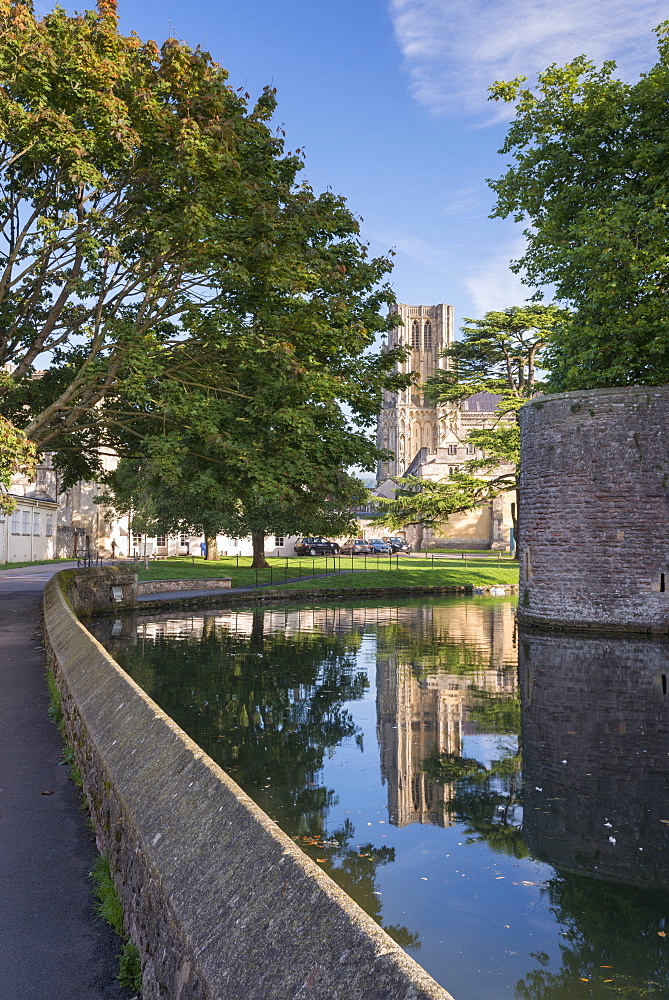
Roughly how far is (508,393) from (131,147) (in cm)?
2935

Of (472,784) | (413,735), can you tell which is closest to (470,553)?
(413,735)

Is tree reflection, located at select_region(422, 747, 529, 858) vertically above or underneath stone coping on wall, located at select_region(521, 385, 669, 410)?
underneath

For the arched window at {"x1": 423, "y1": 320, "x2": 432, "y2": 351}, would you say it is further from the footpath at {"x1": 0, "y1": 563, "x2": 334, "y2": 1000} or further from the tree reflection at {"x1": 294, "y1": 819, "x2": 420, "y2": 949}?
the tree reflection at {"x1": 294, "y1": 819, "x2": 420, "y2": 949}

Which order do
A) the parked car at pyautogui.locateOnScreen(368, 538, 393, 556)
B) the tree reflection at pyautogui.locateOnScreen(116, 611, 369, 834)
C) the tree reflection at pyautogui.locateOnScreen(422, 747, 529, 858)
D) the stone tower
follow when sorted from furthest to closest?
the stone tower < the parked car at pyautogui.locateOnScreen(368, 538, 393, 556) < the tree reflection at pyautogui.locateOnScreen(116, 611, 369, 834) < the tree reflection at pyautogui.locateOnScreen(422, 747, 529, 858)

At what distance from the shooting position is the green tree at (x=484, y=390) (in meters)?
37.4

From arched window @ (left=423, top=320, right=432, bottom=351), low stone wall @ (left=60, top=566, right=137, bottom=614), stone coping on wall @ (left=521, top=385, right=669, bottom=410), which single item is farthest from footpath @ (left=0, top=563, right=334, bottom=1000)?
arched window @ (left=423, top=320, right=432, bottom=351)

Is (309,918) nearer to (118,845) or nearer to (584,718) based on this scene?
(118,845)

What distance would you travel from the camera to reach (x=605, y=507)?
74.2 ft

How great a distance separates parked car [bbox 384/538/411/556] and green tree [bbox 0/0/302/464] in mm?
56920

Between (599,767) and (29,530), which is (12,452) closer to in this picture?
(599,767)

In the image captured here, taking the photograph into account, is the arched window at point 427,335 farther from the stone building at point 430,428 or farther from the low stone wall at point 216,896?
the low stone wall at point 216,896

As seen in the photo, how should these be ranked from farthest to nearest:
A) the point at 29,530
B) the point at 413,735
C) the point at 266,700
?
the point at 29,530 < the point at 266,700 < the point at 413,735

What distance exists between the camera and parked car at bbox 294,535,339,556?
234 feet

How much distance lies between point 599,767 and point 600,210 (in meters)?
17.5
